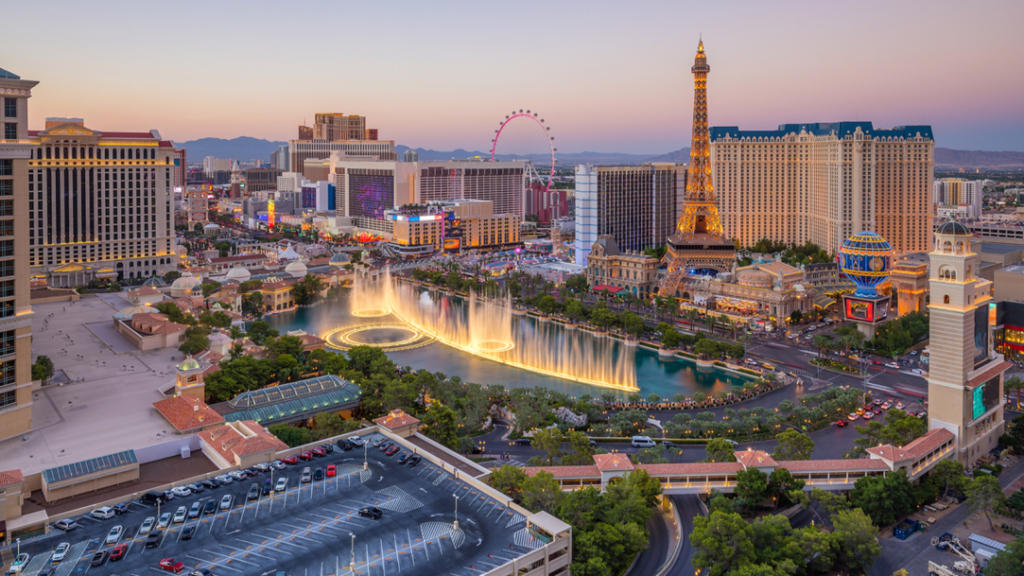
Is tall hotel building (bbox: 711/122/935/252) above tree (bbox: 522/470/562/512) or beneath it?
above

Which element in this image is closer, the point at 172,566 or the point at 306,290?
the point at 172,566

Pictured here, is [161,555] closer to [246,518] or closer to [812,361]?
[246,518]

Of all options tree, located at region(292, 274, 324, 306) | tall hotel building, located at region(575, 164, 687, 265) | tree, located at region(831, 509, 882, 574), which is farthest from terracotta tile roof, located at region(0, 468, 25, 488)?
tall hotel building, located at region(575, 164, 687, 265)

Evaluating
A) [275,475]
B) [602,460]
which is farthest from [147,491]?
[602,460]

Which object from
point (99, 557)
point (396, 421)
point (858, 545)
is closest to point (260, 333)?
point (396, 421)

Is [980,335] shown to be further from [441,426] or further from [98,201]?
[98,201]

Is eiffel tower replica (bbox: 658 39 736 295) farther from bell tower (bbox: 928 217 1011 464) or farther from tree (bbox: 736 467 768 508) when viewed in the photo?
tree (bbox: 736 467 768 508)

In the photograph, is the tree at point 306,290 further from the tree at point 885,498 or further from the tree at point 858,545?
the tree at point 858,545
